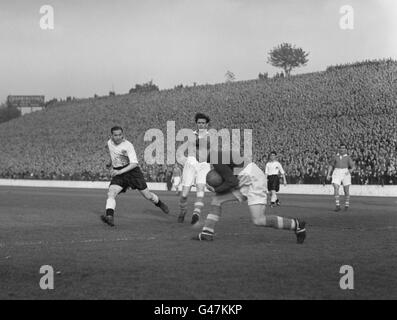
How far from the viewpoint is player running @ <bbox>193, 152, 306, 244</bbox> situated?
11.9 m

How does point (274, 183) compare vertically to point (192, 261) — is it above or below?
above

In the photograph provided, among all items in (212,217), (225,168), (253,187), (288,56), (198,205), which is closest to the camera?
(253,187)

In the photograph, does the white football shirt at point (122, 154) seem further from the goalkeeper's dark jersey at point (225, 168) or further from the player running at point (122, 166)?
the goalkeeper's dark jersey at point (225, 168)

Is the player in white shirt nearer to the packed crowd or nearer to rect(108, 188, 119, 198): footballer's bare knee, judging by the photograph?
rect(108, 188, 119, 198): footballer's bare knee

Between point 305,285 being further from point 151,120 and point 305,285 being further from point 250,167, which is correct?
point 151,120

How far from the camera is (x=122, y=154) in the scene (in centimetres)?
1670

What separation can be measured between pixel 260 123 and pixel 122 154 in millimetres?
51031

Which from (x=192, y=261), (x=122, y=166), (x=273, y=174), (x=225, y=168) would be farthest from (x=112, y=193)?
(x=273, y=174)

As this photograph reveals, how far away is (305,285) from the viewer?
810 cm

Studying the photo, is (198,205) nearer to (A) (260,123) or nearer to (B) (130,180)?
(B) (130,180)

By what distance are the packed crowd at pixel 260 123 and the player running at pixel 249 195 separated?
32211 mm

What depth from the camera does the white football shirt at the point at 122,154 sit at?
16625 mm
